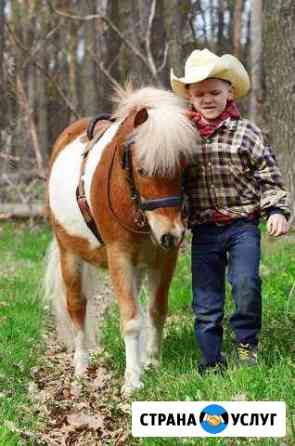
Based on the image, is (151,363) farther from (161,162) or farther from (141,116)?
(141,116)

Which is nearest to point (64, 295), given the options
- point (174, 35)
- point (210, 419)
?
point (210, 419)

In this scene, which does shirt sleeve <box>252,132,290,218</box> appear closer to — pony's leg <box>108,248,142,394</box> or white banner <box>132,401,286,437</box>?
pony's leg <box>108,248,142,394</box>

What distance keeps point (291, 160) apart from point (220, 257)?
3428 mm

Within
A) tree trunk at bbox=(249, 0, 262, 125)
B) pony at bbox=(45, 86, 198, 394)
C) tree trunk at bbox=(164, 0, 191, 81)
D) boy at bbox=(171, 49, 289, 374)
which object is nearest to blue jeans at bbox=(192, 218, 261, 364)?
boy at bbox=(171, 49, 289, 374)

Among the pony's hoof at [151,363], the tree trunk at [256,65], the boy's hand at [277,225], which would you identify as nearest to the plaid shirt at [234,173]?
the boy's hand at [277,225]

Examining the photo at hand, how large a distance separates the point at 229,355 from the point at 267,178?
1.14 m

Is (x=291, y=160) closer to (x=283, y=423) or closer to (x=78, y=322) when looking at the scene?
(x=78, y=322)

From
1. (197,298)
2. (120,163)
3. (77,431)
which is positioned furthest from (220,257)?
(77,431)

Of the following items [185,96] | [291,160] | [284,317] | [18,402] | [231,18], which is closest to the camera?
[18,402]

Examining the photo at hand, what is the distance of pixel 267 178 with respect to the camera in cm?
420

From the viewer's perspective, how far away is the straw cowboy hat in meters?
4.22

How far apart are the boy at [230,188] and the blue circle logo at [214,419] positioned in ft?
3.18

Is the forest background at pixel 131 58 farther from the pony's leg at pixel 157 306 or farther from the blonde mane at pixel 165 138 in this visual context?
the blonde mane at pixel 165 138

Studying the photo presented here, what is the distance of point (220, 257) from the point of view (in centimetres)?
444
